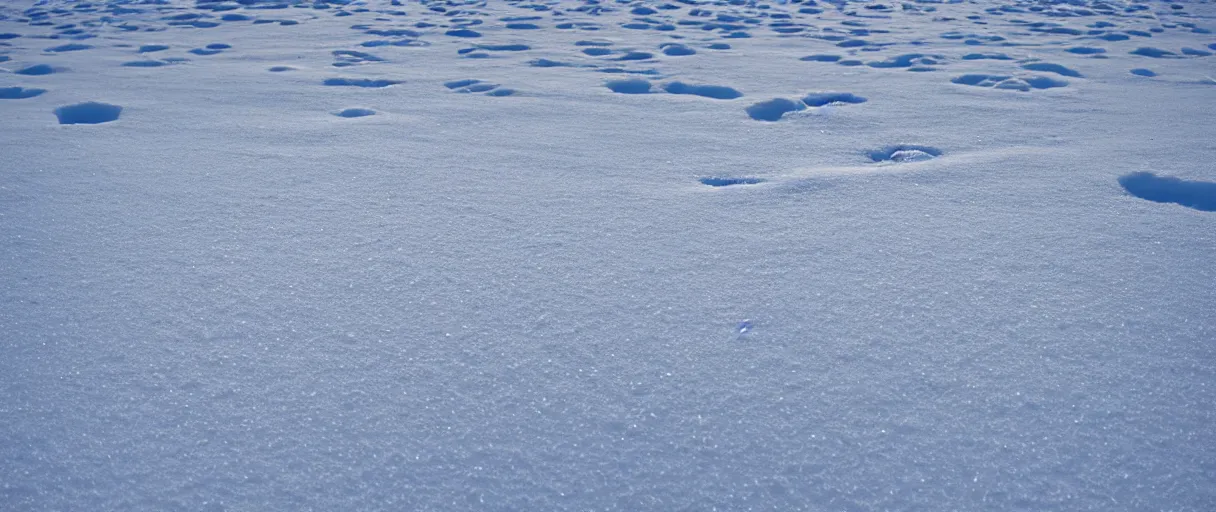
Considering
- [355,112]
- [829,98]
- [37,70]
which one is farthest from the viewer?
[37,70]

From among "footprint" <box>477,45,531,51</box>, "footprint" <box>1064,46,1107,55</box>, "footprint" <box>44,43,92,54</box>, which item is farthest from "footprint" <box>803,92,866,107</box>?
"footprint" <box>44,43,92,54</box>

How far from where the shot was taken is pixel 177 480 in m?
0.83

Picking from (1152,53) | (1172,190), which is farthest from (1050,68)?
(1172,190)

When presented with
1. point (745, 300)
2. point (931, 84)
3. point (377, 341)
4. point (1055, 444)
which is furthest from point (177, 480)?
point (931, 84)

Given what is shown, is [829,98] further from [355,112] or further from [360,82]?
[360,82]

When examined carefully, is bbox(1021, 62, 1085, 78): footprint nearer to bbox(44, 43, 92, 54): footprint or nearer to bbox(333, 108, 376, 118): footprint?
bbox(333, 108, 376, 118): footprint

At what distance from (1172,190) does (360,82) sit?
2.32m

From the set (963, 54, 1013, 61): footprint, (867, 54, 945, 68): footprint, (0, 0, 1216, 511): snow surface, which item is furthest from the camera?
(963, 54, 1013, 61): footprint

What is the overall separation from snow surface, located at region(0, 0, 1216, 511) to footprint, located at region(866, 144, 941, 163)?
0.02 metres

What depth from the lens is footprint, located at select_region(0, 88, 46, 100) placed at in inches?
97.7

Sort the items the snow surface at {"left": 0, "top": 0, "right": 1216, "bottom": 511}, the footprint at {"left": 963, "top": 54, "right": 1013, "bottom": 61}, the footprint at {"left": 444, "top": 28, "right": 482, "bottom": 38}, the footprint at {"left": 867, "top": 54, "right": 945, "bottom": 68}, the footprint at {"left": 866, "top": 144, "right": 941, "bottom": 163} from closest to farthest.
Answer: the snow surface at {"left": 0, "top": 0, "right": 1216, "bottom": 511} < the footprint at {"left": 866, "top": 144, "right": 941, "bottom": 163} < the footprint at {"left": 867, "top": 54, "right": 945, "bottom": 68} < the footprint at {"left": 963, "top": 54, "right": 1013, "bottom": 61} < the footprint at {"left": 444, "top": 28, "right": 482, "bottom": 38}

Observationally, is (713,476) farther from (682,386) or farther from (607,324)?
(607,324)

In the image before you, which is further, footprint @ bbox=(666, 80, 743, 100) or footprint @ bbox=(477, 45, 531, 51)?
footprint @ bbox=(477, 45, 531, 51)

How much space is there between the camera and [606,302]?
1.16 metres
